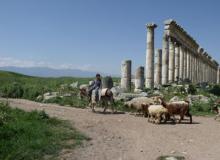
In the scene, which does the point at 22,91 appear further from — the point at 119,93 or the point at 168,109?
the point at 168,109

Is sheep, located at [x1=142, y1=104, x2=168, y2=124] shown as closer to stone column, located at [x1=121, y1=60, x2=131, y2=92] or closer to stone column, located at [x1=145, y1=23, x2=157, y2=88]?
stone column, located at [x1=121, y1=60, x2=131, y2=92]

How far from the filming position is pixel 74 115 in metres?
23.8

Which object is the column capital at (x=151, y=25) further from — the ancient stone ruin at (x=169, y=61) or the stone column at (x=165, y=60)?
the stone column at (x=165, y=60)

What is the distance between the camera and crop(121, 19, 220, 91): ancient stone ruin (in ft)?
137

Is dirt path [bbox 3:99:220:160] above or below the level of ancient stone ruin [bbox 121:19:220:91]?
below

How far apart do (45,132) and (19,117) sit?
3003 mm

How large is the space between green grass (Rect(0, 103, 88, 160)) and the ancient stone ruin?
19.4 m

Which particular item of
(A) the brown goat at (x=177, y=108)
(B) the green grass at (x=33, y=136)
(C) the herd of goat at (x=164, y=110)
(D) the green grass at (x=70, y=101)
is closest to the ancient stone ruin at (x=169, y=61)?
(D) the green grass at (x=70, y=101)

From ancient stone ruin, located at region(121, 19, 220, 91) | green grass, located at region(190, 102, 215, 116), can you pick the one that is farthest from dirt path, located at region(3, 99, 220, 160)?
ancient stone ruin, located at region(121, 19, 220, 91)

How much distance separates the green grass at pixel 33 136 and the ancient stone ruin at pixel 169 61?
19.4 meters

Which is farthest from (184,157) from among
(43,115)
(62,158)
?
(43,115)

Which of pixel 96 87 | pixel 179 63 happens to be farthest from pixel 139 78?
pixel 179 63

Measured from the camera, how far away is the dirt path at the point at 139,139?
593 inches

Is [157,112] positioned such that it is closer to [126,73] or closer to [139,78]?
[139,78]
